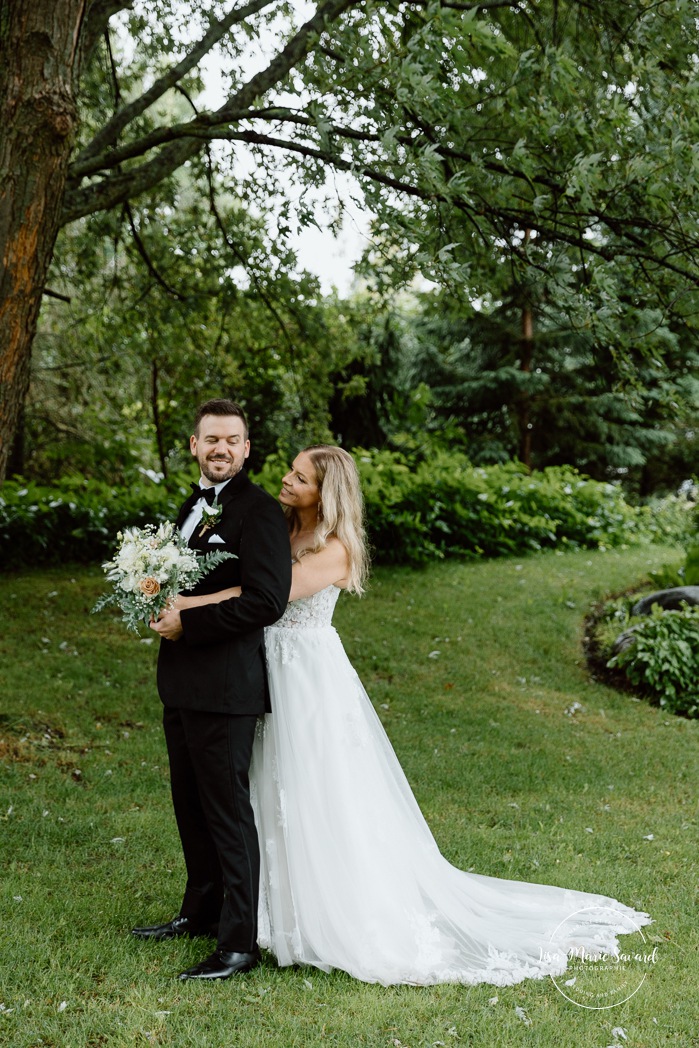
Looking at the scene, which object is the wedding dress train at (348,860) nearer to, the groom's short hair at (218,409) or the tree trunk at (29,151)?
the groom's short hair at (218,409)

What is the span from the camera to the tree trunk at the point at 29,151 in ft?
14.7

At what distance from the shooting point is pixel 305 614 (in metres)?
3.74

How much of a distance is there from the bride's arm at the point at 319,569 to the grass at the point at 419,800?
1423 mm

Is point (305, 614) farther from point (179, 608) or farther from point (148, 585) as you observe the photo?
point (148, 585)

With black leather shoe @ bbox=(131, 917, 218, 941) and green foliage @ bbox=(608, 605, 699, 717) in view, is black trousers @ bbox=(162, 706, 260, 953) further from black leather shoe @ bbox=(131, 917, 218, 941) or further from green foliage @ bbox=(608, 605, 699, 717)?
green foliage @ bbox=(608, 605, 699, 717)

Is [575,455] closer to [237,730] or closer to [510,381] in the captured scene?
[510,381]

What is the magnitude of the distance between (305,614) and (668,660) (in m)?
5.05

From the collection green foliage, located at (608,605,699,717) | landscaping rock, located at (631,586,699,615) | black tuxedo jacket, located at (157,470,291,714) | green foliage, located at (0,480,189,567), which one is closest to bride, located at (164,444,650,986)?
black tuxedo jacket, located at (157,470,291,714)

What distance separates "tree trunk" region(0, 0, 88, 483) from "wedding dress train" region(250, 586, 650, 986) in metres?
2.10

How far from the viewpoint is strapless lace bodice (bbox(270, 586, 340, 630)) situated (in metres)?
3.73

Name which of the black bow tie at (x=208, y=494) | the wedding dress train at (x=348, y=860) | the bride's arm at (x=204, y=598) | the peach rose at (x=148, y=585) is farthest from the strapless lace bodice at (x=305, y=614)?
Answer: the peach rose at (x=148, y=585)

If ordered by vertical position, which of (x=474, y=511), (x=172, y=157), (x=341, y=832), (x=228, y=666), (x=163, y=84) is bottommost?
(x=341, y=832)

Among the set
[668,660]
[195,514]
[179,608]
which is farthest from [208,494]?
[668,660]

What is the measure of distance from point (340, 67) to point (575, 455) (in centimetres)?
1193
